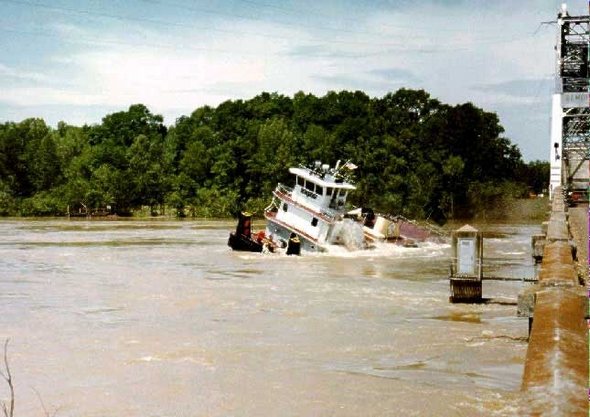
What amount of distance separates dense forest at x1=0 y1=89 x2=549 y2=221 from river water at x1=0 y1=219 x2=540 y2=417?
194ft

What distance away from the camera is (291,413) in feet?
35.7

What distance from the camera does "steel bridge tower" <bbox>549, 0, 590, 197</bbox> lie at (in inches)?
1428

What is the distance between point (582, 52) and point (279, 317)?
973 inches

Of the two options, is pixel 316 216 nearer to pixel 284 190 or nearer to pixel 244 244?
pixel 284 190

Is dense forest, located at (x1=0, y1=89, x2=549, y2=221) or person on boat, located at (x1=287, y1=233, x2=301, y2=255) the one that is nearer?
person on boat, located at (x1=287, y1=233, x2=301, y2=255)

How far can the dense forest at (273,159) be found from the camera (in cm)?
8925

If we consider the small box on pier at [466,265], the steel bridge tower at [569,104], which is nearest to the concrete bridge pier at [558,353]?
the small box on pier at [466,265]

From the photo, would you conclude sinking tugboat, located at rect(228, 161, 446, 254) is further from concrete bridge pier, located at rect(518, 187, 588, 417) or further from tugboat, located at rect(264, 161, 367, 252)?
concrete bridge pier, located at rect(518, 187, 588, 417)

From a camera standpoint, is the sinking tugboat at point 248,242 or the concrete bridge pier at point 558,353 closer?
the concrete bridge pier at point 558,353

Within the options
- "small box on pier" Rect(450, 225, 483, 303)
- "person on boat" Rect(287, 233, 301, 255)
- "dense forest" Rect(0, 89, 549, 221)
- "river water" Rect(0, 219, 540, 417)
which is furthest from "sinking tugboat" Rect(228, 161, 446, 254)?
"dense forest" Rect(0, 89, 549, 221)

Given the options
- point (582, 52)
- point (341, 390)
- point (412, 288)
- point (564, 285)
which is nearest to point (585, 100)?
point (582, 52)

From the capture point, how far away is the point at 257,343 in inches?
623

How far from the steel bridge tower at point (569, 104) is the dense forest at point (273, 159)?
153 ft

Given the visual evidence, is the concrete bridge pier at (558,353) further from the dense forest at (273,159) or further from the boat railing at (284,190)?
the dense forest at (273,159)
